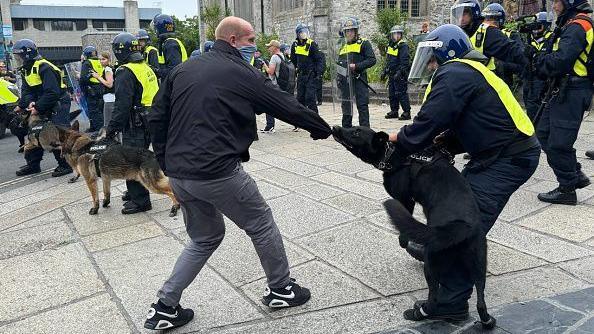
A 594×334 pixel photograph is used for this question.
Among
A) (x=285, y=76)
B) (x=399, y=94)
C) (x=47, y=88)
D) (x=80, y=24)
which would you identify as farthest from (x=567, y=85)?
(x=80, y=24)

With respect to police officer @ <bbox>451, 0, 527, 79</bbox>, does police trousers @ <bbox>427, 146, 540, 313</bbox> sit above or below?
below

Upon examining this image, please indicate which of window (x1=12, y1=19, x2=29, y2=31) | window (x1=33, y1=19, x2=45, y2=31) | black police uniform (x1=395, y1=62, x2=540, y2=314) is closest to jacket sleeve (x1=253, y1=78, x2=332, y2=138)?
black police uniform (x1=395, y1=62, x2=540, y2=314)

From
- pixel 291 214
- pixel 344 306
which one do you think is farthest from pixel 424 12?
pixel 344 306

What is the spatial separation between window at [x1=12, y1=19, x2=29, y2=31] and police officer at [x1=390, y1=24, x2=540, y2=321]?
7252cm

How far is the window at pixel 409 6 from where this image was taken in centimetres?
2473

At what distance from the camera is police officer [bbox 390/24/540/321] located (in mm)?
2895

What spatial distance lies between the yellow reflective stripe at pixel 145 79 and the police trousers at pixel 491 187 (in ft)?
13.1

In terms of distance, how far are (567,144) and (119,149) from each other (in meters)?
4.73

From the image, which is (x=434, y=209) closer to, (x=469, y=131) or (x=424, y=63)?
(x=469, y=131)

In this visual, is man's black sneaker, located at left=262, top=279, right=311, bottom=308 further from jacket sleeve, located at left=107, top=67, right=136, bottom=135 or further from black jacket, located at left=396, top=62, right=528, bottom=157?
jacket sleeve, located at left=107, top=67, right=136, bottom=135

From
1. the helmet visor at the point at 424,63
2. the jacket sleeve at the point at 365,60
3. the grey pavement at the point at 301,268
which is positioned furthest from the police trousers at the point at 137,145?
the jacket sleeve at the point at 365,60

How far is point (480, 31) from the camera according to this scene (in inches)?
227

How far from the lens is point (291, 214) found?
17.4 feet

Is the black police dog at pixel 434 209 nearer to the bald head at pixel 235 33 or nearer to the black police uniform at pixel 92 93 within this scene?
the bald head at pixel 235 33
